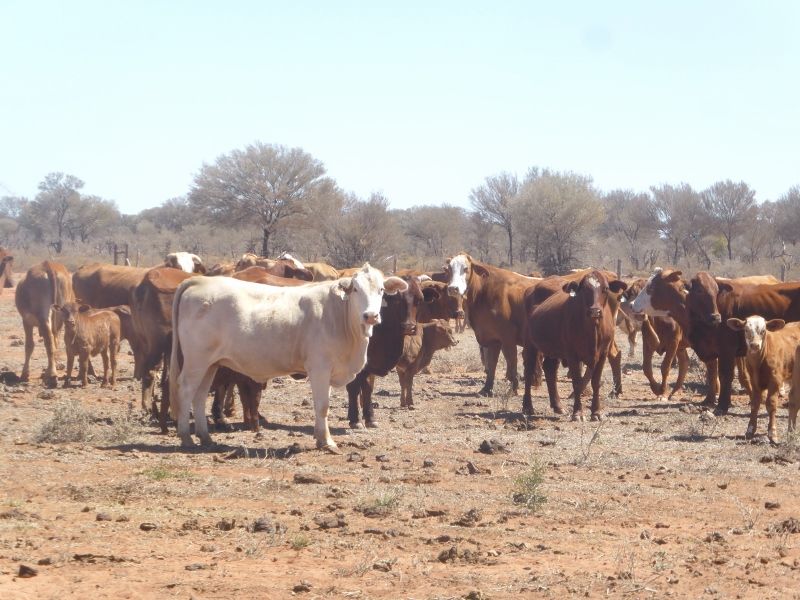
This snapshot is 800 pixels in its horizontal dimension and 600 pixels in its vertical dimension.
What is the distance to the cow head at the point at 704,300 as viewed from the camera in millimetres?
14281

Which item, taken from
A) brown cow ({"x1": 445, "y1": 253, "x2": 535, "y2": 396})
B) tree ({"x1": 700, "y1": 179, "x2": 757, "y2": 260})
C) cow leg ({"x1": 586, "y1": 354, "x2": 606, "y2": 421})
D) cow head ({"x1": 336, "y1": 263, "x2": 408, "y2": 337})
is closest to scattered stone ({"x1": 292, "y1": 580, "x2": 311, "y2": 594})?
cow head ({"x1": 336, "y1": 263, "x2": 408, "y2": 337})

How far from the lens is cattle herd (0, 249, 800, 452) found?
11.2 m

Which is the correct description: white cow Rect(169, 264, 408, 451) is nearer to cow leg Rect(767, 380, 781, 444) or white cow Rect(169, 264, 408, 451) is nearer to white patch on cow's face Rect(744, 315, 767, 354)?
white patch on cow's face Rect(744, 315, 767, 354)

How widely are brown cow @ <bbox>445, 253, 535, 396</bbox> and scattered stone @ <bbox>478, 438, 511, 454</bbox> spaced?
5629 millimetres

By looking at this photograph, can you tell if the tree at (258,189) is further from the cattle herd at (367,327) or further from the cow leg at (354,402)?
the cow leg at (354,402)

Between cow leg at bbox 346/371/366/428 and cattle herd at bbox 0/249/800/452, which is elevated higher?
cattle herd at bbox 0/249/800/452

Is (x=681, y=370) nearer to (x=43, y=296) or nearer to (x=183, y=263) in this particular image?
(x=183, y=263)

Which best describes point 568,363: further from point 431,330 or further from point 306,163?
Answer: point 306,163

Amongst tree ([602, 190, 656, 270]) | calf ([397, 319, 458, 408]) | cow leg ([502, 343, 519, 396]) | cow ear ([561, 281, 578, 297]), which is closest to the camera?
cow ear ([561, 281, 578, 297])

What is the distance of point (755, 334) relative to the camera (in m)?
12.3

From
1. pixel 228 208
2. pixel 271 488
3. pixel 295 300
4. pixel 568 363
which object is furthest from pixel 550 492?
pixel 228 208

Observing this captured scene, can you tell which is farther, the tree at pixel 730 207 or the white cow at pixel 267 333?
the tree at pixel 730 207

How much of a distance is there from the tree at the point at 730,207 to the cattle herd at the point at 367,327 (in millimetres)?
50953

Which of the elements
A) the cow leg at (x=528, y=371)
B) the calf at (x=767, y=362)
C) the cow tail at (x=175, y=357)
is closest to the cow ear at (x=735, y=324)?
the calf at (x=767, y=362)
